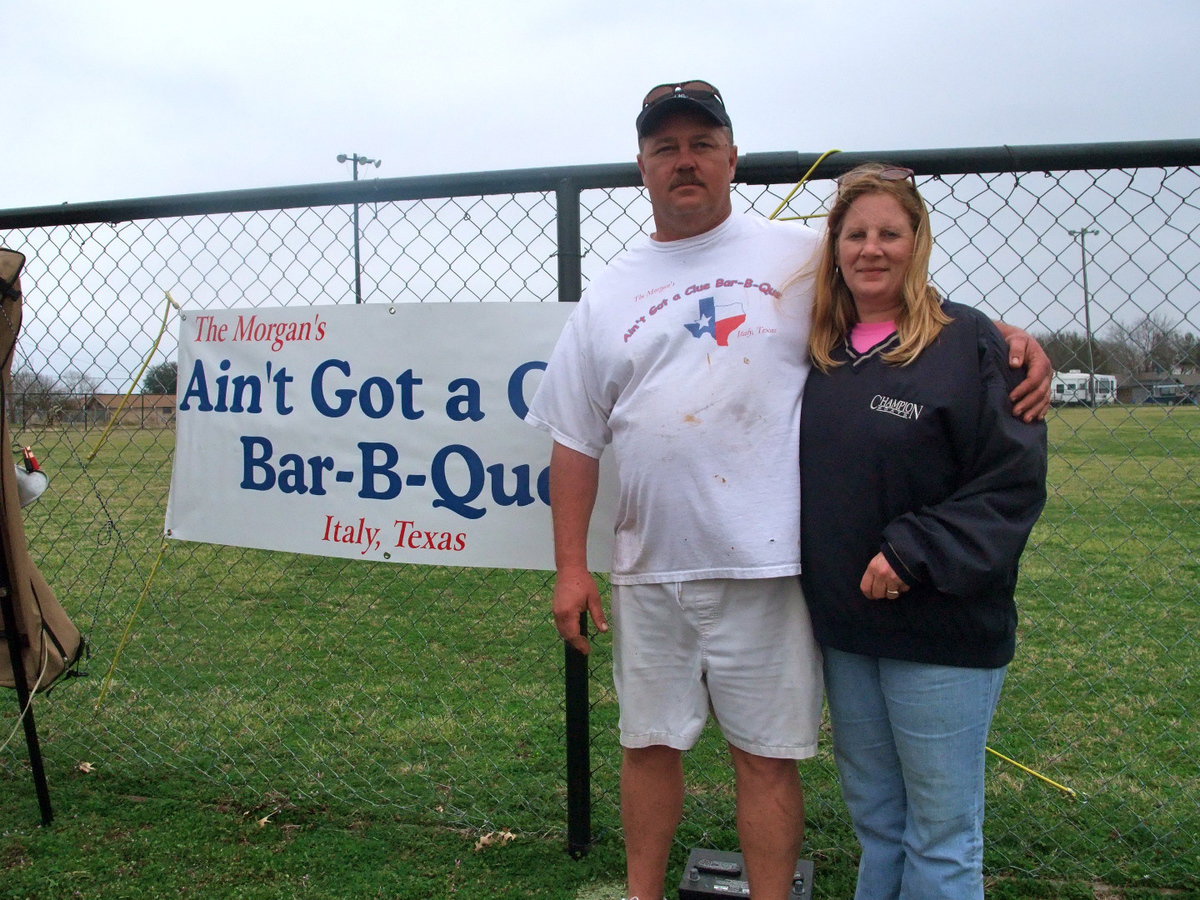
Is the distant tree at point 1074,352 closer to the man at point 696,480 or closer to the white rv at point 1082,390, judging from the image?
the white rv at point 1082,390

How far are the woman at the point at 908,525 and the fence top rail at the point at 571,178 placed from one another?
0.40 meters

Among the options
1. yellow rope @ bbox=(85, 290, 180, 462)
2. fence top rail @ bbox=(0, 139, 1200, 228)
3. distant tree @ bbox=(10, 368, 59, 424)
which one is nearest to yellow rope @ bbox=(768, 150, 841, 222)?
fence top rail @ bbox=(0, 139, 1200, 228)

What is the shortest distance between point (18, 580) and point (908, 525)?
2.49 metres

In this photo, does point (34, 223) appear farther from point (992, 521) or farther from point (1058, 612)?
point (1058, 612)

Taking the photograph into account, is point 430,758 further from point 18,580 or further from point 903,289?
point 903,289

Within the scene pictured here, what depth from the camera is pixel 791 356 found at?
1946 mm

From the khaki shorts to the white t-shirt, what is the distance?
2.7 inches

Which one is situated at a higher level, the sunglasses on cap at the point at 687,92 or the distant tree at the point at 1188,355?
the sunglasses on cap at the point at 687,92

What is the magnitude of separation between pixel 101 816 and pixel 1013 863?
272 centimetres

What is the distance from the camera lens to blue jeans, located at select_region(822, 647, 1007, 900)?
69.6 inches

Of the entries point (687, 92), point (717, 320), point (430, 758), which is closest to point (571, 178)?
point (687, 92)

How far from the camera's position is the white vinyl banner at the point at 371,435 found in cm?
250

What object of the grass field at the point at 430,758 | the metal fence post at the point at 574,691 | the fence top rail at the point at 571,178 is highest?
the fence top rail at the point at 571,178

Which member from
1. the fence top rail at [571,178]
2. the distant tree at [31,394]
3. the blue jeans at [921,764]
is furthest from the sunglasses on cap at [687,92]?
the distant tree at [31,394]
